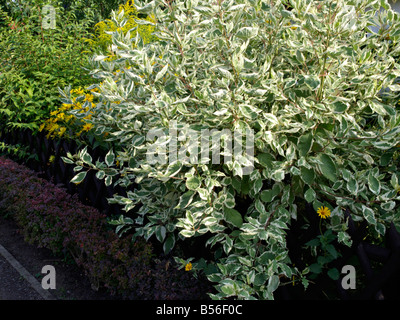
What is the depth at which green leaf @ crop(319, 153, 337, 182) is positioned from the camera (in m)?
1.89

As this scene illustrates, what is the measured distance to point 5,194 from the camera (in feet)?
12.2

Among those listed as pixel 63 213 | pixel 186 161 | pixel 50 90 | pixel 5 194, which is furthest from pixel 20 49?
pixel 186 161

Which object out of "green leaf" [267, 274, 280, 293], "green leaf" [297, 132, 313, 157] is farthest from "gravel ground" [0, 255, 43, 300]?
"green leaf" [297, 132, 313, 157]

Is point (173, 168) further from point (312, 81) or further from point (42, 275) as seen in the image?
point (42, 275)

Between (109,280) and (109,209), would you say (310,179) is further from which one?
(109,209)

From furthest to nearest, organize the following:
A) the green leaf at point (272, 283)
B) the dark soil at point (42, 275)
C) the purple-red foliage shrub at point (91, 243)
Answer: the dark soil at point (42, 275) → the purple-red foliage shrub at point (91, 243) → the green leaf at point (272, 283)

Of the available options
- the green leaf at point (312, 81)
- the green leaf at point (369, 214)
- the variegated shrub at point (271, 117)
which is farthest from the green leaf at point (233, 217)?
the green leaf at point (312, 81)

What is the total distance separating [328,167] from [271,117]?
0.39 m

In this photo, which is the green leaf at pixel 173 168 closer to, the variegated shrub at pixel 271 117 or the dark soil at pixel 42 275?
the variegated shrub at pixel 271 117

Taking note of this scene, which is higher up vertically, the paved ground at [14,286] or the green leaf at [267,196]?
the green leaf at [267,196]

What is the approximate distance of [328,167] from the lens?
6.30 ft

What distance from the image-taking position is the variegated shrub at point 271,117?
6.13ft

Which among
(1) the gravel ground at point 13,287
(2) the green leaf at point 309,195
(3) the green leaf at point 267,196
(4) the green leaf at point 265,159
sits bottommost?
(1) the gravel ground at point 13,287

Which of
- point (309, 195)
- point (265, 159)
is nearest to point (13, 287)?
point (265, 159)
